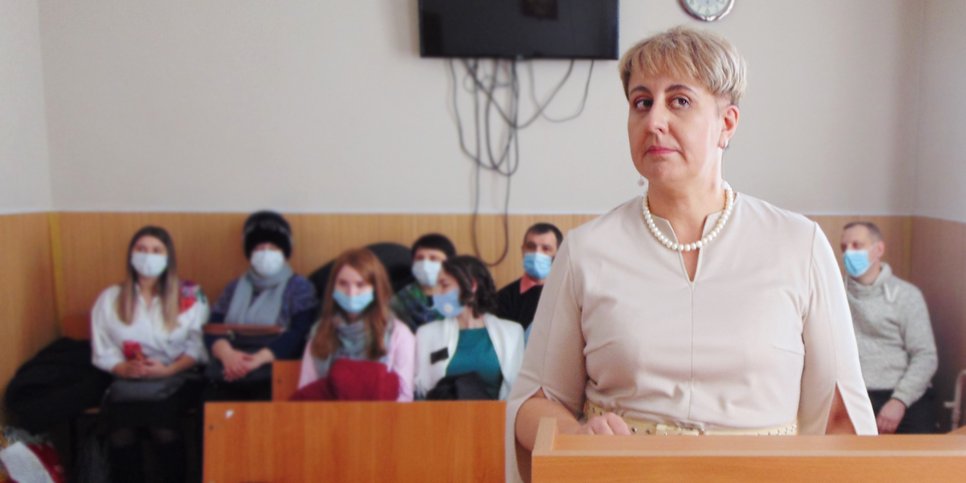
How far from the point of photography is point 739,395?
1.31m

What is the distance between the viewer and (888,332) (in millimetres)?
3818

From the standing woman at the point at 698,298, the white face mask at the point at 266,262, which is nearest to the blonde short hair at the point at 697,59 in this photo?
the standing woman at the point at 698,298

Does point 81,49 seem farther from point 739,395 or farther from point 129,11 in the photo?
point 739,395

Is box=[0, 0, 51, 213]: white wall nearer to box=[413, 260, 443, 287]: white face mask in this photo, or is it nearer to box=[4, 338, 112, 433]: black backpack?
box=[4, 338, 112, 433]: black backpack

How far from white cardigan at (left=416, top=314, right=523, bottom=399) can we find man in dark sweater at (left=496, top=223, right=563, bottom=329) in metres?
0.14

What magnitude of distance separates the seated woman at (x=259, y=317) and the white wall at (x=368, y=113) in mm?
446

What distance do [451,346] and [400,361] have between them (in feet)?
0.72

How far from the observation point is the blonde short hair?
132 centimetres

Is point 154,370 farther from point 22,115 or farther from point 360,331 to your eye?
point 22,115

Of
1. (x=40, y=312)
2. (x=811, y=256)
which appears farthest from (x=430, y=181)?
(x=811, y=256)

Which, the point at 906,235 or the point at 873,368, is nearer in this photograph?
the point at 873,368

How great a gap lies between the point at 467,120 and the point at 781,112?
166 cm

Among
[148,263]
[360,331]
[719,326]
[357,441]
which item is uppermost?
[719,326]

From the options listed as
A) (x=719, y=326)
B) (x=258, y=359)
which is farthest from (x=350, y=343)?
(x=719, y=326)
